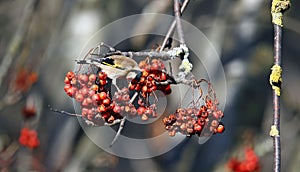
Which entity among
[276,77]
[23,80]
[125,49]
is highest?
[125,49]

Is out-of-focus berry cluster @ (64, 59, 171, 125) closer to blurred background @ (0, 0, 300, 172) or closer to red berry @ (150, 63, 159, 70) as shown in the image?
red berry @ (150, 63, 159, 70)

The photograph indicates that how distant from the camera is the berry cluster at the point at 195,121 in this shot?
1.69m

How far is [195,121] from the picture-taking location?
A: 1692mm

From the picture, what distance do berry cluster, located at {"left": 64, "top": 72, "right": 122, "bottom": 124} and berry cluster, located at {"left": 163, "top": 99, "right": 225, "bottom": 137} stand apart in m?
0.17

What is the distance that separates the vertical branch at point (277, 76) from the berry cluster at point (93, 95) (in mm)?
433

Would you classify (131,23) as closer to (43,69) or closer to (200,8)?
(43,69)

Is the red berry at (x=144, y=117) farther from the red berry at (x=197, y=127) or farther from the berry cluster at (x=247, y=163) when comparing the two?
the berry cluster at (x=247, y=163)

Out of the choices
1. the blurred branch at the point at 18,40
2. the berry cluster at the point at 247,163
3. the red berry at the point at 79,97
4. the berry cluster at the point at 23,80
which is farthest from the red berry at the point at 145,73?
the berry cluster at the point at 23,80

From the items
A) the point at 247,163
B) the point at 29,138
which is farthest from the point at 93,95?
the point at 29,138

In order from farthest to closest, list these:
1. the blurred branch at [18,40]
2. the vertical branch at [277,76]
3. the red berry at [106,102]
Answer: the blurred branch at [18,40] → the red berry at [106,102] → the vertical branch at [277,76]

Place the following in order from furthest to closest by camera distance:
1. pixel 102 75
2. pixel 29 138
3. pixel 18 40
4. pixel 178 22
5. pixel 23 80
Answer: pixel 23 80 < pixel 29 138 < pixel 18 40 < pixel 102 75 < pixel 178 22

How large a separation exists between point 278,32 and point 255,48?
2848 mm

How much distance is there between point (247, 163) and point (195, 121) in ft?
7.81

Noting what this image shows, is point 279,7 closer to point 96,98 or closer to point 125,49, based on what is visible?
point 96,98
